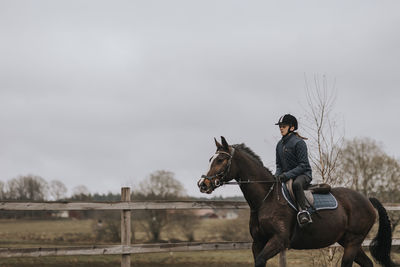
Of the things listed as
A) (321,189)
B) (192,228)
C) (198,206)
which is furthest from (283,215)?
(192,228)

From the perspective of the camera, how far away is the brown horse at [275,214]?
6.23 meters

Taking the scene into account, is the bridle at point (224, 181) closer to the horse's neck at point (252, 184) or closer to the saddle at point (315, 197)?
the horse's neck at point (252, 184)

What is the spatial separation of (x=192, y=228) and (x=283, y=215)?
2984 cm

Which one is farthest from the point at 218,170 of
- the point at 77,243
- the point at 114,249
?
the point at 77,243

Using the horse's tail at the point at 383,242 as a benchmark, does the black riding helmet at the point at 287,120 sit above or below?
above

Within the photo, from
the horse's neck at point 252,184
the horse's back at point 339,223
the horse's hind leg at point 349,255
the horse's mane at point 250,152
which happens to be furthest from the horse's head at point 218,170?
the horse's hind leg at point 349,255

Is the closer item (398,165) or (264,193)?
(264,193)

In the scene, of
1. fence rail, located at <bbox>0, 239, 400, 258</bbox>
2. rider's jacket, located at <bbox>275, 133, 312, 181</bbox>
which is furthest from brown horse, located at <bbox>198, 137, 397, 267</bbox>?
fence rail, located at <bbox>0, 239, 400, 258</bbox>

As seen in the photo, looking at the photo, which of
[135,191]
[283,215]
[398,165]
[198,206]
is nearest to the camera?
[283,215]

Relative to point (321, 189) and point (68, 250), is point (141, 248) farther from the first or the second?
point (321, 189)

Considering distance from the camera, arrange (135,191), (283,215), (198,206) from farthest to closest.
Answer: (135,191) → (198,206) → (283,215)

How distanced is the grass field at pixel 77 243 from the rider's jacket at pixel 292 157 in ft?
23.2

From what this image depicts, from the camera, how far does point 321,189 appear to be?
692cm

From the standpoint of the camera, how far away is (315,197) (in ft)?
22.3
